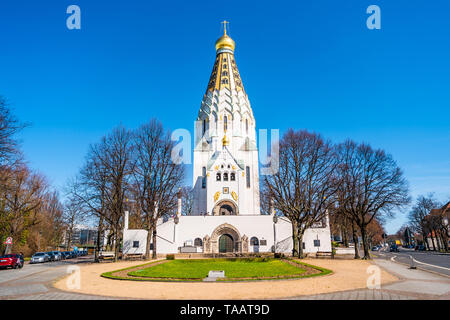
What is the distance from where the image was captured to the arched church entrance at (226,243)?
1483 inches

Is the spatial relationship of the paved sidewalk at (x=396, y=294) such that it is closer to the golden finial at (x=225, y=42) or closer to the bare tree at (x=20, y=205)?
the bare tree at (x=20, y=205)

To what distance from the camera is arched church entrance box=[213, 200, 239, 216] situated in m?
43.5

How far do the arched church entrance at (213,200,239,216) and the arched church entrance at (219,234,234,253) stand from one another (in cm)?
567

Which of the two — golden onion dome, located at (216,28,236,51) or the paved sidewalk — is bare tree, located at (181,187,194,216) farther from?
the paved sidewalk

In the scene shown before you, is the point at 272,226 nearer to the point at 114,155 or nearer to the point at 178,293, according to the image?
Answer: the point at 114,155

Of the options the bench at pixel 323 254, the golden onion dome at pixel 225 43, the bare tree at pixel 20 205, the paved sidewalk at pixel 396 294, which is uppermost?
the golden onion dome at pixel 225 43

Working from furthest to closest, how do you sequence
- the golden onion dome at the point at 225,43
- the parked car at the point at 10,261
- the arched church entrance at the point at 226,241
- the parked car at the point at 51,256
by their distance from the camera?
the golden onion dome at the point at 225,43
the arched church entrance at the point at 226,241
the parked car at the point at 51,256
the parked car at the point at 10,261

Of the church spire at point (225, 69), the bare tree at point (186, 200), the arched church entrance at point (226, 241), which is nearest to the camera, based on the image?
the arched church entrance at point (226, 241)

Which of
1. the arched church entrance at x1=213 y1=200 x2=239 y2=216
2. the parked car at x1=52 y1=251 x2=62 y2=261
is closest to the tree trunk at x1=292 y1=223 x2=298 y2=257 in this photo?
the arched church entrance at x1=213 y1=200 x2=239 y2=216

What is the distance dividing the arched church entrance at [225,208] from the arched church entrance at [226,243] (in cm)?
567

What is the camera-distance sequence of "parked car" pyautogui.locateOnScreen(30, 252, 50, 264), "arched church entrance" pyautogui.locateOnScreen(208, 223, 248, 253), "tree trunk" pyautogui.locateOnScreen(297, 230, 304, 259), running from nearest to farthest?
"tree trunk" pyautogui.locateOnScreen(297, 230, 304, 259), "parked car" pyautogui.locateOnScreen(30, 252, 50, 264), "arched church entrance" pyautogui.locateOnScreen(208, 223, 248, 253)

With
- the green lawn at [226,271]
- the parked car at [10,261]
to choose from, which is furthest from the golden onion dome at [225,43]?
the parked car at [10,261]

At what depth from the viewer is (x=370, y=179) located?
31750 millimetres
